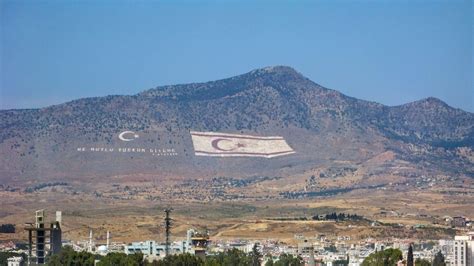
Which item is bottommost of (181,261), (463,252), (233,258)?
(181,261)

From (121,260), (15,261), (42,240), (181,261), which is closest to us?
(181,261)

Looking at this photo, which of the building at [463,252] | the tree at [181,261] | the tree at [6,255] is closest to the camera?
the tree at [181,261]

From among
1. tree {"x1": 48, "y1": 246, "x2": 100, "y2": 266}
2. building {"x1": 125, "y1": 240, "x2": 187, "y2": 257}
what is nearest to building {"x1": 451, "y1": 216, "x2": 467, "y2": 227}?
building {"x1": 125, "y1": 240, "x2": 187, "y2": 257}

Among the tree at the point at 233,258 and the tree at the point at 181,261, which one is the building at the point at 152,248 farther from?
the tree at the point at 181,261

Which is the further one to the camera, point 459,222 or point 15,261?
point 459,222

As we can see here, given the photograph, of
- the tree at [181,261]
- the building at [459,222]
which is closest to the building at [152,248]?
the tree at [181,261]

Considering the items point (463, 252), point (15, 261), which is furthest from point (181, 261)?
point (463, 252)

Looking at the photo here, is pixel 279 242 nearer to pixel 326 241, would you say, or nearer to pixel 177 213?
pixel 326 241

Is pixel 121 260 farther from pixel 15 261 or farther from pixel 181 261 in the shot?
pixel 15 261
